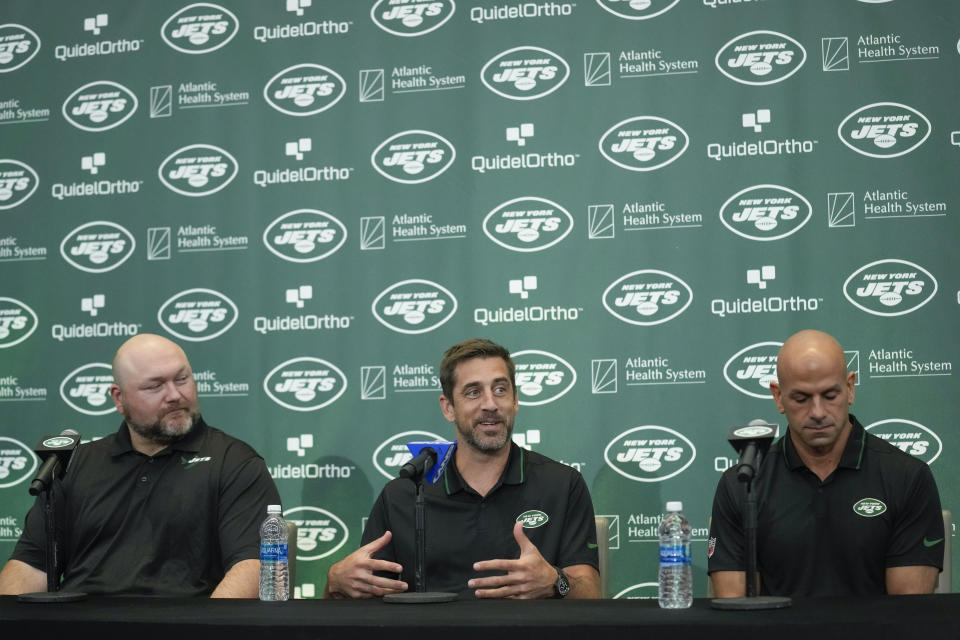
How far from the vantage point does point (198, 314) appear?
14.0ft

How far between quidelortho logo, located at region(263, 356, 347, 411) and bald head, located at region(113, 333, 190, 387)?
0.59 m

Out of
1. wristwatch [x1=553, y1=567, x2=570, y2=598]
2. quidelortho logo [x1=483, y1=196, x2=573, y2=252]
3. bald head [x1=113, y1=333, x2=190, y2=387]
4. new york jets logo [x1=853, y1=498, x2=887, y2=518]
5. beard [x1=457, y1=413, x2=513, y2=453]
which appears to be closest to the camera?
wristwatch [x1=553, y1=567, x2=570, y2=598]

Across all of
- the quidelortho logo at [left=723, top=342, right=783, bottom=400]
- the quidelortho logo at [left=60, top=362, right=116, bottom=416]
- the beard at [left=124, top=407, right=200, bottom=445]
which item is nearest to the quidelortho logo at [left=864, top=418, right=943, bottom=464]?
the quidelortho logo at [left=723, top=342, right=783, bottom=400]

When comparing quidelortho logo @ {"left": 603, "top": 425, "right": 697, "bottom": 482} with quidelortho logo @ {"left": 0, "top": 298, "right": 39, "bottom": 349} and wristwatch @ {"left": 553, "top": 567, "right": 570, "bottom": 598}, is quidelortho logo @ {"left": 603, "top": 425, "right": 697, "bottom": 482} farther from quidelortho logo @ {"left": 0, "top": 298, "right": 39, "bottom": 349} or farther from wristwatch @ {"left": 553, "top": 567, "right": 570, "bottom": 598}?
quidelortho logo @ {"left": 0, "top": 298, "right": 39, "bottom": 349}

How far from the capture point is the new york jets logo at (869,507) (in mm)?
3018

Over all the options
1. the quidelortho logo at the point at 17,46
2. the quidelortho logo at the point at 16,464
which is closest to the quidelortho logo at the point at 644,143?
the quidelortho logo at the point at 17,46

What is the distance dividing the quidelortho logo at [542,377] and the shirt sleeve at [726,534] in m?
0.92

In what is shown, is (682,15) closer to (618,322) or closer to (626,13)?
(626,13)

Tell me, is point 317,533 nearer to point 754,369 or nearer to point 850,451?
point 754,369

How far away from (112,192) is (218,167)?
50cm

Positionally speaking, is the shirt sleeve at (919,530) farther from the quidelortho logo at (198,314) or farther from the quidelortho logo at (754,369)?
the quidelortho logo at (198,314)

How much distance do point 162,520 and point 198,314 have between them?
1143mm

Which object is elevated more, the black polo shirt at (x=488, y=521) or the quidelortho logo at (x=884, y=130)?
the quidelortho logo at (x=884, y=130)

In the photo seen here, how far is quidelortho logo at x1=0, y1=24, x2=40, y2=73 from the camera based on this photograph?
4.58 m
